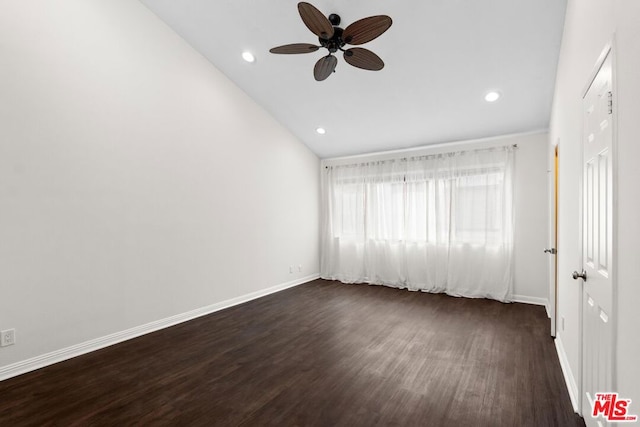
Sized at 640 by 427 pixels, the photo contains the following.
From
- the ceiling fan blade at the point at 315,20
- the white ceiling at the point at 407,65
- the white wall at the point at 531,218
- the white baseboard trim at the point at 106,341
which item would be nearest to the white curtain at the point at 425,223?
the white wall at the point at 531,218

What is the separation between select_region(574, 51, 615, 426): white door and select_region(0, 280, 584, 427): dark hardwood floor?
558mm

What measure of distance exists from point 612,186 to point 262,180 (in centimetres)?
451

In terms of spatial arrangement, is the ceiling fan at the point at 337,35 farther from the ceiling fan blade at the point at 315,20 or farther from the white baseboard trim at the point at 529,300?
the white baseboard trim at the point at 529,300

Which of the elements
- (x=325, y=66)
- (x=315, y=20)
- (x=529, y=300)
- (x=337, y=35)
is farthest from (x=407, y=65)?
(x=529, y=300)

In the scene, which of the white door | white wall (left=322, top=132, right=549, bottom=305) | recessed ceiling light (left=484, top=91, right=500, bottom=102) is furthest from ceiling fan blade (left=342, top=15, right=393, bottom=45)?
white wall (left=322, top=132, right=549, bottom=305)

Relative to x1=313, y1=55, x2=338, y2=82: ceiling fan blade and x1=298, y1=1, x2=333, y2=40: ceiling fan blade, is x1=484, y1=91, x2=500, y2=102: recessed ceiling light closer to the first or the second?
x1=313, y1=55, x2=338, y2=82: ceiling fan blade

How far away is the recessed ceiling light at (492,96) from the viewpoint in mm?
3979

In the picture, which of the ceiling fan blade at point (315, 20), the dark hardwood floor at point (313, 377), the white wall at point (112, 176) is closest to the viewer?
the dark hardwood floor at point (313, 377)

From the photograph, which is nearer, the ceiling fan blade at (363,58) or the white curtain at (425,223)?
the ceiling fan blade at (363,58)

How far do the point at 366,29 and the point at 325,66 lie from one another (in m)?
0.57

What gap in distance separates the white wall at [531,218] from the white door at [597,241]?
3065 millimetres

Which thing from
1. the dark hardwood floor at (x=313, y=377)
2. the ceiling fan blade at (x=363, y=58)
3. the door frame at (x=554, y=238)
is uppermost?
the ceiling fan blade at (x=363, y=58)

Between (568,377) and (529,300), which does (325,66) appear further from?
(529,300)

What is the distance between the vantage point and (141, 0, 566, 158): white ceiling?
120 inches
